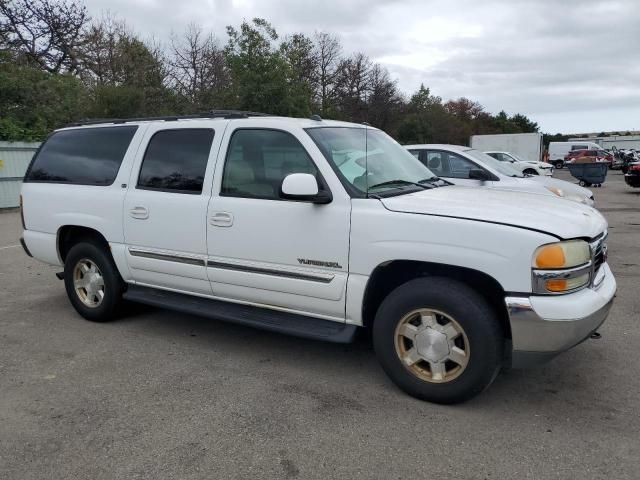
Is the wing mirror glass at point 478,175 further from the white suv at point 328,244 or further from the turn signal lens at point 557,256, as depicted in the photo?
the turn signal lens at point 557,256

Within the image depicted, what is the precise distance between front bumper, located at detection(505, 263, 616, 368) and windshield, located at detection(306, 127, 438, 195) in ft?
4.21

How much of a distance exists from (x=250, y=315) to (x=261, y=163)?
1201mm

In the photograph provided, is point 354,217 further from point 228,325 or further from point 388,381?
point 228,325

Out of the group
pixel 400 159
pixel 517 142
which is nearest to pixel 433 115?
pixel 517 142

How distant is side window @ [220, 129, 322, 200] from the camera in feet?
13.2

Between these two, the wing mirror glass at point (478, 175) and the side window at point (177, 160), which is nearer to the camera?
the side window at point (177, 160)

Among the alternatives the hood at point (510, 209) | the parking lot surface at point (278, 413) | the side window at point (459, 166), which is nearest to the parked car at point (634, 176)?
the side window at point (459, 166)

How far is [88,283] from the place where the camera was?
5348mm

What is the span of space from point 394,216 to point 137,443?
2.09 m

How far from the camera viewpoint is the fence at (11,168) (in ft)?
50.8

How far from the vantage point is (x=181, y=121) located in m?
4.73

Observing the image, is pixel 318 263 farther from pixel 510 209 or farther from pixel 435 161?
pixel 435 161

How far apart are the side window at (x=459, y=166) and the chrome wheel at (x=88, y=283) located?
Answer: 18.3ft

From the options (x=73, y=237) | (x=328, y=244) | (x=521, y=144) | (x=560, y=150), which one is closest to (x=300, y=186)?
(x=328, y=244)
